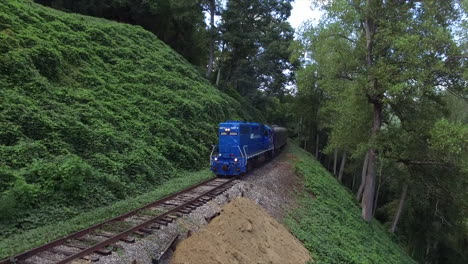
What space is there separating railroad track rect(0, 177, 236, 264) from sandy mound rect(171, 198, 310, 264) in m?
1.30

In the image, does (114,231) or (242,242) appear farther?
(242,242)

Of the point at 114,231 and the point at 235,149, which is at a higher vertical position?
the point at 235,149

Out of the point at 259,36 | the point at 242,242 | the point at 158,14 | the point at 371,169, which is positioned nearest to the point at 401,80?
the point at 371,169

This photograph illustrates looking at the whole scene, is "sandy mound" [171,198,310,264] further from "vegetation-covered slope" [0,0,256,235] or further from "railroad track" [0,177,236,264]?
"vegetation-covered slope" [0,0,256,235]

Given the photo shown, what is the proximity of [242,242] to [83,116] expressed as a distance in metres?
10.4

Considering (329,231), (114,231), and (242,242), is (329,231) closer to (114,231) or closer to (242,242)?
(242,242)

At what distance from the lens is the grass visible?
8445mm

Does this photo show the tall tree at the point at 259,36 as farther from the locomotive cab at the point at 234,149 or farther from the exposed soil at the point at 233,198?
the locomotive cab at the point at 234,149

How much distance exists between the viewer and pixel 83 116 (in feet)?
55.3

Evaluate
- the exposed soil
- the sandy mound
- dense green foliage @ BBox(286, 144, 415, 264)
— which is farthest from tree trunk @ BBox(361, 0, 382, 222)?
the sandy mound

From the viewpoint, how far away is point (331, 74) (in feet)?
66.5

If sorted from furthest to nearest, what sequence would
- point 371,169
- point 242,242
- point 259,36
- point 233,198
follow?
1. point 259,36
2. point 371,169
3. point 233,198
4. point 242,242

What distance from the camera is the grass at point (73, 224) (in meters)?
8.45

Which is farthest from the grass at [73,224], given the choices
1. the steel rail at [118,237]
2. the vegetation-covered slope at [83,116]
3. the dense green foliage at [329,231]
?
the dense green foliage at [329,231]
